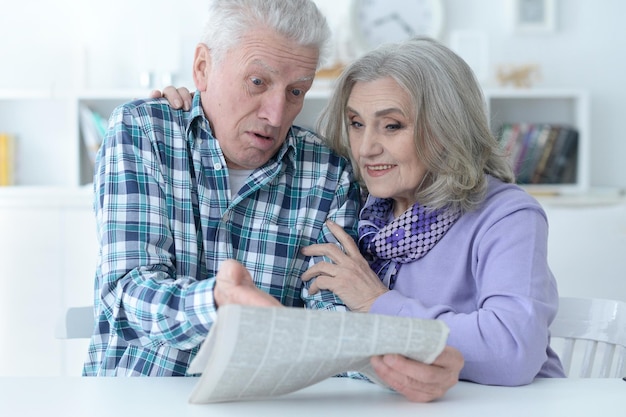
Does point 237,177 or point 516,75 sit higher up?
point 516,75

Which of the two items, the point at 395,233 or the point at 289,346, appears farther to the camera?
the point at 395,233

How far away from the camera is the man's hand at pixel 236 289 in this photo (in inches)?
44.5

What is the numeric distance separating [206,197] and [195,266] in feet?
0.48

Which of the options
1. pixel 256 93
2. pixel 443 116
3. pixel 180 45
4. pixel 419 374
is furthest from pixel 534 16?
pixel 419 374

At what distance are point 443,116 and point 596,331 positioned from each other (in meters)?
0.54

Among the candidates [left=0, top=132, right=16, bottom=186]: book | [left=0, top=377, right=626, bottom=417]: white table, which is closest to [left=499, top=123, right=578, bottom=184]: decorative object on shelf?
[left=0, top=132, right=16, bottom=186]: book

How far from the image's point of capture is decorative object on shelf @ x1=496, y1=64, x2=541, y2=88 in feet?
12.3

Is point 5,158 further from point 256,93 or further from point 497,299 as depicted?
point 497,299

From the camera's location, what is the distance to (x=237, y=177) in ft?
5.86

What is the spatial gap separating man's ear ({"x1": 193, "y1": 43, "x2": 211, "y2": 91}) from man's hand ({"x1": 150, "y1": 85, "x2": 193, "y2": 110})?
4 centimetres

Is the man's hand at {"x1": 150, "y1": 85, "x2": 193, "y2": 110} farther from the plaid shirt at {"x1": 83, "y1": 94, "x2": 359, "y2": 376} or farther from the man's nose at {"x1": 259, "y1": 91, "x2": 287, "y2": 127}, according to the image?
the man's nose at {"x1": 259, "y1": 91, "x2": 287, "y2": 127}

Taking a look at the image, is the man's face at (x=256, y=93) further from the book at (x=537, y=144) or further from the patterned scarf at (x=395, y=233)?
the book at (x=537, y=144)

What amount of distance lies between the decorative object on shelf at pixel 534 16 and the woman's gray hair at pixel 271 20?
238cm

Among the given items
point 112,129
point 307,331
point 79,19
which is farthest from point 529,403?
point 79,19
